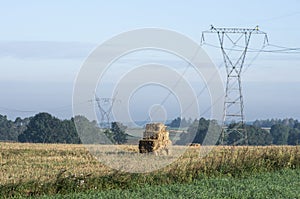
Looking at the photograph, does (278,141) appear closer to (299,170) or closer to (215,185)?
(299,170)

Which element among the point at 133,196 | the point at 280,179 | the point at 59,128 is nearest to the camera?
the point at 133,196

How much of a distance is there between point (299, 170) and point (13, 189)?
935 cm

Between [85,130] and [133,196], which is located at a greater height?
[85,130]

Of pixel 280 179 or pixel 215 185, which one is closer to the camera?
pixel 215 185

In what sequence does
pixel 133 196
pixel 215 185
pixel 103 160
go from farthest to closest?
pixel 103 160 < pixel 215 185 < pixel 133 196

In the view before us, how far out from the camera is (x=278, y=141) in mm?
69625

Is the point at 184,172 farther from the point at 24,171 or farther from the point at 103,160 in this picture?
the point at 103,160

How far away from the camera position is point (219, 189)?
15.2m

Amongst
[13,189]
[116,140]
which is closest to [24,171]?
[13,189]

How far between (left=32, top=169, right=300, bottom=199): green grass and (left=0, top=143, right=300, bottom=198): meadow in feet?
0.13

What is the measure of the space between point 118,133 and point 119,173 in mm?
14019

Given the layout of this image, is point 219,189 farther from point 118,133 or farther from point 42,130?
point 42,130

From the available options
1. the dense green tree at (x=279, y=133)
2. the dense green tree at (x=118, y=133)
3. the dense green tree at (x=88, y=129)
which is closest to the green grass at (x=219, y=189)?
the dense green tree at (x=88, y=129)

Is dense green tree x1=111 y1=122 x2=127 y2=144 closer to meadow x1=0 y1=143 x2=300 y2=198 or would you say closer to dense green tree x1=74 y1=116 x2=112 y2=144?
dense green tree x1=74 y1=116 x2=112 y2=144
